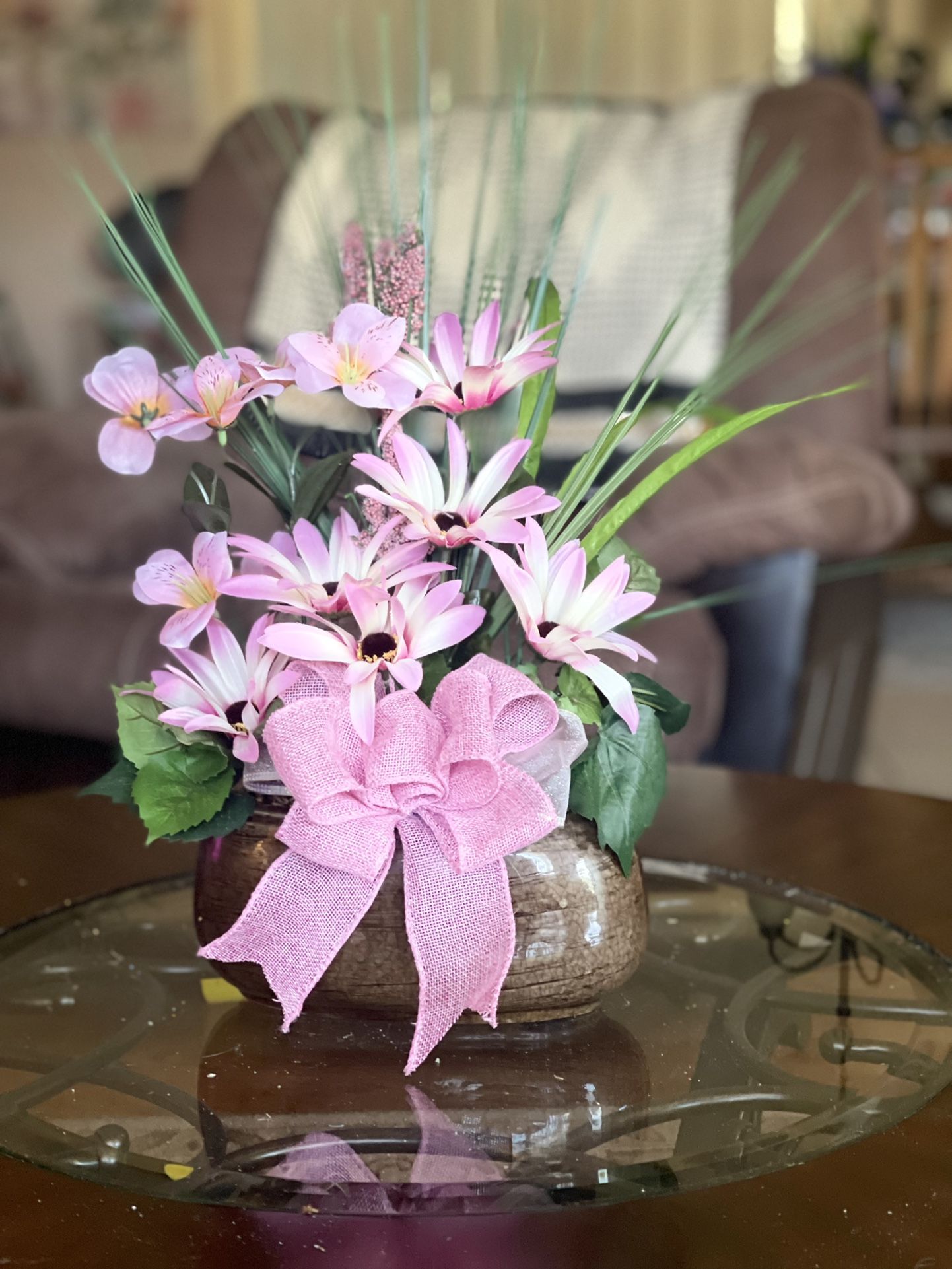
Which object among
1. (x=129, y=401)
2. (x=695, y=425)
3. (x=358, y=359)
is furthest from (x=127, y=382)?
(x=695, y=425)

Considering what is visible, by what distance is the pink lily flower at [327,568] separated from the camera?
507mm

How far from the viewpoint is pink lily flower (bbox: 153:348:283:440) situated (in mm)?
522

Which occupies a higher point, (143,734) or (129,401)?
(129,401)

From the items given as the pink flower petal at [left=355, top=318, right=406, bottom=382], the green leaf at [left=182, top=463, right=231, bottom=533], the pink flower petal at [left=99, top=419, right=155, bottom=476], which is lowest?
the green leaf at [left=182, top=463, right=231, bottom=533]

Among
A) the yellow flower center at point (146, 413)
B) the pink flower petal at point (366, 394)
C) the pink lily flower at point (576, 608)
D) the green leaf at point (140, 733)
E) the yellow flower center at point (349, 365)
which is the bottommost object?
the green leaf at point (140, 733)

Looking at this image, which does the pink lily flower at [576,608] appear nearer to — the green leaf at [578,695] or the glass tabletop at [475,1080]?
the green leaf at [578,695]

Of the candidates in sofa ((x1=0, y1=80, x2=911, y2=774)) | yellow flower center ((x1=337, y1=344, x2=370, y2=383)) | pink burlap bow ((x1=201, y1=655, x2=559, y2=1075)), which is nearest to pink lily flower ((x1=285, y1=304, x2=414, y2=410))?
yellow flower center ((x1=337, y1=344, x2=370, y2=383))

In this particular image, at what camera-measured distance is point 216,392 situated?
1.72 ft

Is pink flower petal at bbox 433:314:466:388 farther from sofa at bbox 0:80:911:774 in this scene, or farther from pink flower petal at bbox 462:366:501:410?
sofa at bbox 0:80:911:774

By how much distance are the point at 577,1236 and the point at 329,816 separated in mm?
166

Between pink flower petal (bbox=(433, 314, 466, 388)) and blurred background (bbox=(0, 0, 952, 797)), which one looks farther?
blurred background (bbox=(0, 0, 952, 797))

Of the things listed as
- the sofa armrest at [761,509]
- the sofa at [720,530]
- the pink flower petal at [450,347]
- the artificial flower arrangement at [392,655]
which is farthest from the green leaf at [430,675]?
the sofa armrest at [761,509]

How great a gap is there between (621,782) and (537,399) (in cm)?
16

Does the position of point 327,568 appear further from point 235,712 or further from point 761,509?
point 761,509
